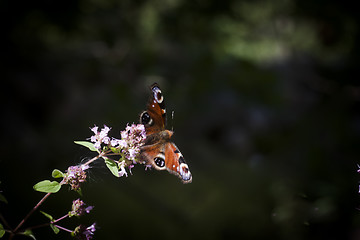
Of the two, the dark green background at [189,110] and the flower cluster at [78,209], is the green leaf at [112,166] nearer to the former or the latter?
the flower cluster at [78,209]

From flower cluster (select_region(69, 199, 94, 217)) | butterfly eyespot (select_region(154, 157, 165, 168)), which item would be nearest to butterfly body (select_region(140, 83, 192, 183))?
butterfly eyespot (select_region(154, 157, 165, 168))

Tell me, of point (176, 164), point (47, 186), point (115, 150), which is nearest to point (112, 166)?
point (115, 150)

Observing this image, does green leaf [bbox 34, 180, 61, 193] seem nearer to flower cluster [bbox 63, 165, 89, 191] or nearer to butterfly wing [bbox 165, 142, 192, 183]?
flower cluster [bbox 63, 165, 89, 191]

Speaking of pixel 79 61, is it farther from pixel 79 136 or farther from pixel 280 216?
pixel 280 216

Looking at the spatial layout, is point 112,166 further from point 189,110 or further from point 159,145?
point 189,110

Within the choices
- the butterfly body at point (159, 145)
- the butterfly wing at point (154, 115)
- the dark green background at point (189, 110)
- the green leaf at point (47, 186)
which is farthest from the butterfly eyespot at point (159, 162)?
the dark green background at point (189, 110)

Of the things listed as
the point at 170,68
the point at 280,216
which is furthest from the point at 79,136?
the point at 280,216
